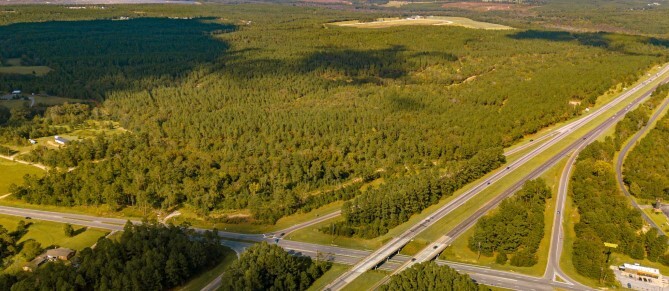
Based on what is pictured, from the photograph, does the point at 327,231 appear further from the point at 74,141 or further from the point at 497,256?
the point at 74,141

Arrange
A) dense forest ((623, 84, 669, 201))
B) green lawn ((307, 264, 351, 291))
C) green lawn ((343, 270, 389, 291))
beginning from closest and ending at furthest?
green lawn ((343, 270, 389, 291)) → green lawn ((307, 264, 351, 291)) → dense forest ((623, 84, 669, 201))

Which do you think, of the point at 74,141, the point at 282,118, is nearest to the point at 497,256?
the point at 282,118

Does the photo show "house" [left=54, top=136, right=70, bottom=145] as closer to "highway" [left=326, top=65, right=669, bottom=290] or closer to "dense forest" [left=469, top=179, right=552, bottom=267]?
"highway" [left=326, top=65, right=669, bottom=290]

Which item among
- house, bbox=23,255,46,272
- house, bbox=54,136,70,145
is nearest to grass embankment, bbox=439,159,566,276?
house, bbox=23,255,46,272

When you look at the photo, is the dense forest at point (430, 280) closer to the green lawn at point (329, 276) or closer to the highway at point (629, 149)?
the green lawn at point (329, 276)

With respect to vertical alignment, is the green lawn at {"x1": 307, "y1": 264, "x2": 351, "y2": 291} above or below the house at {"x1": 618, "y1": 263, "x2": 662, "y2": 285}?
below

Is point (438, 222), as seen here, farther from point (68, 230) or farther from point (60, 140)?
point (60, 140)
